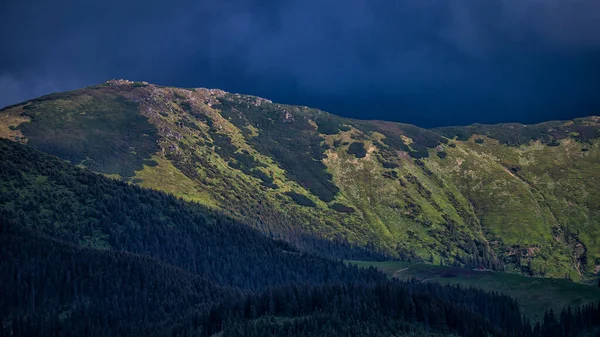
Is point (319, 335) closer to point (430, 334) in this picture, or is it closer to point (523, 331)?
point (430, 334)

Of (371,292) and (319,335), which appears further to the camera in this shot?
(371,292)

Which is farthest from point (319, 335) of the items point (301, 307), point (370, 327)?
A: point (301, 307)

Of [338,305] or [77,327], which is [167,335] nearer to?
[77,327]

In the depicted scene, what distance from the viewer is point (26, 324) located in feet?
620

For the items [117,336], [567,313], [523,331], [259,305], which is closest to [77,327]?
[117,336]

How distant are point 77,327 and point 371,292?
85590mm

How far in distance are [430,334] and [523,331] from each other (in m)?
37.8

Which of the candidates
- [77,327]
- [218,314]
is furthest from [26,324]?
[218,314]

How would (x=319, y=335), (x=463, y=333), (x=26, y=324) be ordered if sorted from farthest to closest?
1. (x=26, y=324)
2. (x=463, y=333)
3. (x=319, y=335)

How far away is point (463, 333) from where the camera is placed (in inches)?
6944

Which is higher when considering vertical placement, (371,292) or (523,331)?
(371,292)

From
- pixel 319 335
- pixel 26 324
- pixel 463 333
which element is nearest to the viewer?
pixel 319 335

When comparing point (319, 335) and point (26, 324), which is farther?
point (26, 324)

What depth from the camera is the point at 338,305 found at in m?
185
